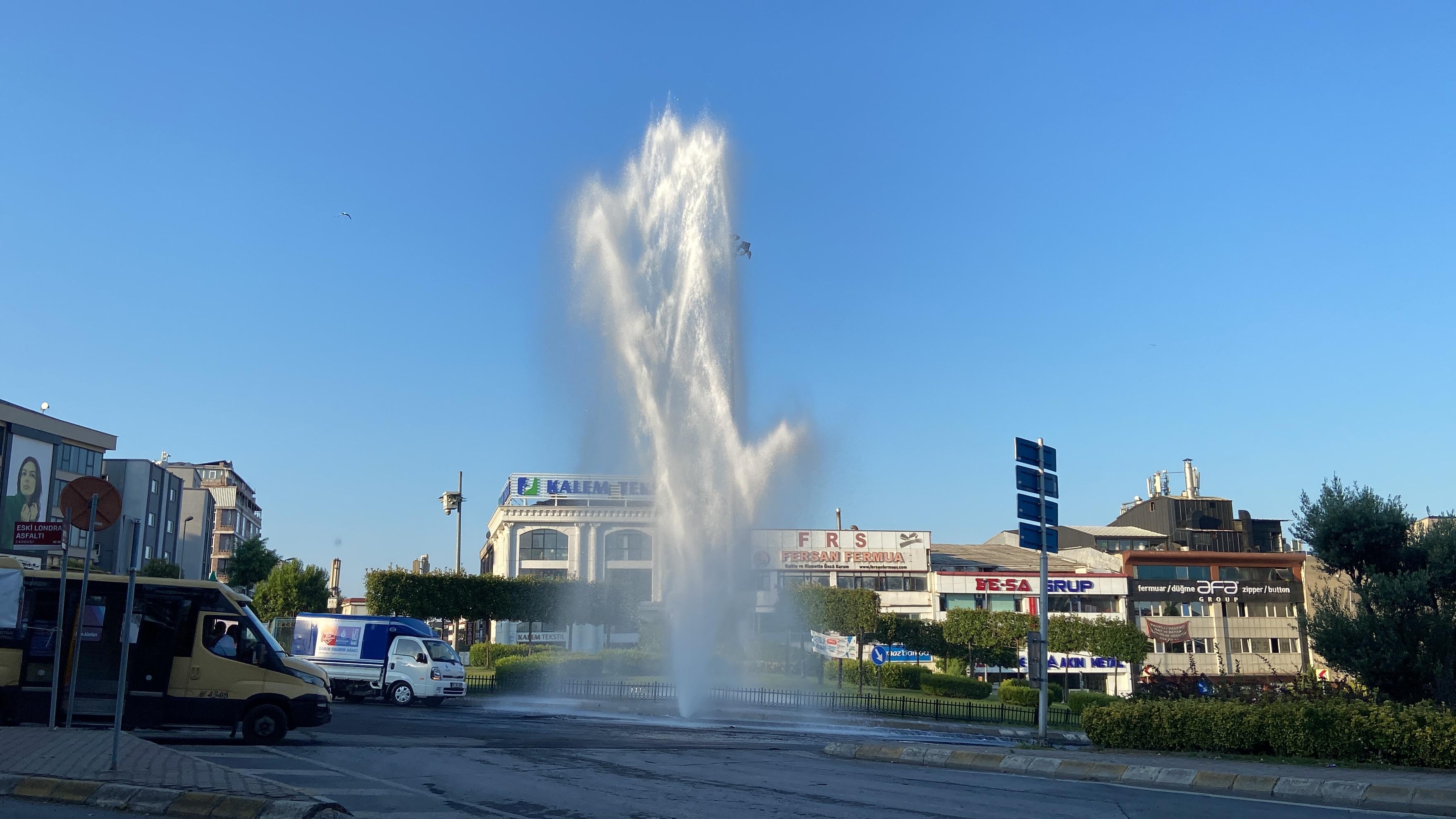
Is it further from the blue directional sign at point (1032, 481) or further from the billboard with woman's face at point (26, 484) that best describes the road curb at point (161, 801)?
the billboard with woman's face at point (26, 484)

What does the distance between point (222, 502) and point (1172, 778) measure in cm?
13296

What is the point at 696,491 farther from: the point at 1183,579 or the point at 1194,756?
the point at 1183,579

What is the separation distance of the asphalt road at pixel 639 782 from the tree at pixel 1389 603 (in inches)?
293

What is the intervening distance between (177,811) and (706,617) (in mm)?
19779

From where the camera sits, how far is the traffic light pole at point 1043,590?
18.6 metres

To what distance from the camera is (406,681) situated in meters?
30.8

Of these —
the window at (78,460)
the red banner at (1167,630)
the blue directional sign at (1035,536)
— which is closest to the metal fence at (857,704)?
the blue directional sign at (1035,536)

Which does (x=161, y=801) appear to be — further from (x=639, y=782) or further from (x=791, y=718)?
(x=791, y=718)

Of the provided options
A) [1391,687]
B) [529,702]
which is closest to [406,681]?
[529,702]

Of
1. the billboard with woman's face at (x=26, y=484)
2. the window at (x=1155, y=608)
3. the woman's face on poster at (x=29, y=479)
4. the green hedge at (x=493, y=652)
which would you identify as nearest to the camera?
A: the green hedge at (x=493, y=652)

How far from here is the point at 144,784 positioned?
10492 mm

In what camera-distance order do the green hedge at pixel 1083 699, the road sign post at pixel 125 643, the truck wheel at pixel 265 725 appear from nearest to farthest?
the road sign post at pixel 125 643 → the truck wheel at pixel 265 725 → the green hedge at pixel 1083 699

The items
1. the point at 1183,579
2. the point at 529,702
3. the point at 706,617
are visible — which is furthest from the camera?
the point at 1183,579

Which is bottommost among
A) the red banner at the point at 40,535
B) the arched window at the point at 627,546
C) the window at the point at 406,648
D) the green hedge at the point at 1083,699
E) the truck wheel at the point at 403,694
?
the green hedge at the point at 1083,699
